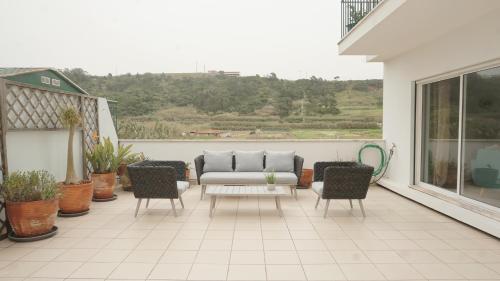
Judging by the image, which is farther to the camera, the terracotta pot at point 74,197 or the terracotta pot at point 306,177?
the terracotta pot at point 306,177

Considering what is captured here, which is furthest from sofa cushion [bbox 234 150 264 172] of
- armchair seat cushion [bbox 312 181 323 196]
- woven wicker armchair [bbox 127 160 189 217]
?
woven wicker armchair [bbox 127 160 189 217]

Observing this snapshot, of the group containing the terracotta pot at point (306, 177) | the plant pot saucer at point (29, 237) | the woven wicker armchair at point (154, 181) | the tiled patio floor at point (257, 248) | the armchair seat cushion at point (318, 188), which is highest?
the woven wicker armchair at point (154, 181)

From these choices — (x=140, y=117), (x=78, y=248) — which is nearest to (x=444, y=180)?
(x=78, y=248)

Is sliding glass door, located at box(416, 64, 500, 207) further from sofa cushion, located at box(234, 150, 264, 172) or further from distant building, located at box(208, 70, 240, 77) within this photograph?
distant building, located at box(208, 70, 240, 77)

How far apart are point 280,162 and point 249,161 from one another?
1.96 feet

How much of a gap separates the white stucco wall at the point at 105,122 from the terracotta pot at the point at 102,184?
132 cm

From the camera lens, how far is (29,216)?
3.47 metres

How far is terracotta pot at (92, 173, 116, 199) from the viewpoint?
5348mm

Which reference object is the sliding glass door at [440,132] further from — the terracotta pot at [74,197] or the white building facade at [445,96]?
the terracotta pot at [74,197]

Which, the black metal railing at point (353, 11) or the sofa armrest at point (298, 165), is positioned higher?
the black metal railing at point (353, 11)

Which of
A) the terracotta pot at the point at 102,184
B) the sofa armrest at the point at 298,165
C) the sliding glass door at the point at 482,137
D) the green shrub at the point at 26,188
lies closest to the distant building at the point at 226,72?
the sofa armrest at the point at 298,165

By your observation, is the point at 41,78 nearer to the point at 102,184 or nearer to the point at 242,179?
the point at 102,184

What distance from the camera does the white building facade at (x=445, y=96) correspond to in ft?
12.3

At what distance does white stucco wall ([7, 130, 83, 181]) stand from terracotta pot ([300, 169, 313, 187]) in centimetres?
431
